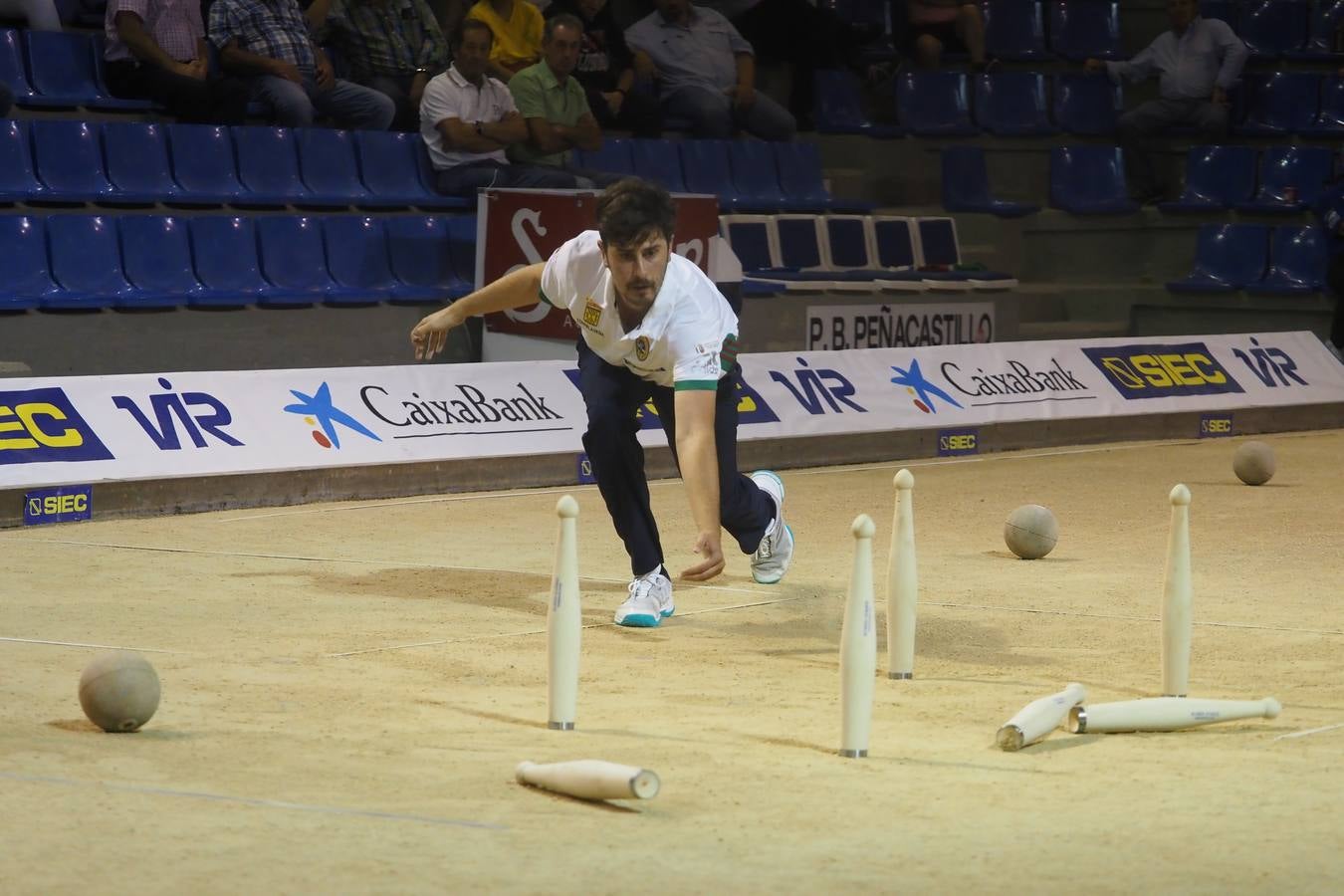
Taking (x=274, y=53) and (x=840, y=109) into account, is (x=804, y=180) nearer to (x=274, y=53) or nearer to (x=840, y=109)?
(x=840, y=109)

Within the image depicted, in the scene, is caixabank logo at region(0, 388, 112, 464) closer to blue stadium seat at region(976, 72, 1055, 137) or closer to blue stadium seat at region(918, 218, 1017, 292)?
blue stadium seat at region(918, 218, 1017, 292)

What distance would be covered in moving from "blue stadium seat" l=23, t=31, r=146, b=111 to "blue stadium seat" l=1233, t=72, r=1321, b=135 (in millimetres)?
12060

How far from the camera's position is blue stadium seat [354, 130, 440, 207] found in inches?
624

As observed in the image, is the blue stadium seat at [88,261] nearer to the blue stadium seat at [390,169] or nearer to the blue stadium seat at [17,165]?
the blue stadium seat at [17,165]

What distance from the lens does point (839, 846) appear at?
480cm

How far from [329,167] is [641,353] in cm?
828

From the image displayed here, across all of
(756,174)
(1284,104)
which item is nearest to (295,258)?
(756,174)

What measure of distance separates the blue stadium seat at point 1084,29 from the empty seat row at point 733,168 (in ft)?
15.1

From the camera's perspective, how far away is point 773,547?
8969mm

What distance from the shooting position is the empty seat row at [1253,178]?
20.6 metres

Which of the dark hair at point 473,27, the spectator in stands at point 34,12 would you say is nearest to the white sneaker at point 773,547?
the dark hair at point 473,27

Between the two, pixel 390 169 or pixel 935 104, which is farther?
pixel 935 104

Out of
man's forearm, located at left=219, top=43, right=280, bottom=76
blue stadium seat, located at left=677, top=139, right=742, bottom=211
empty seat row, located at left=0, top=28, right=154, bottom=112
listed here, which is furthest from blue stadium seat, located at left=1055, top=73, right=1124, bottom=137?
empty seat row, located at left=0, top=28, right=154, bottom=112

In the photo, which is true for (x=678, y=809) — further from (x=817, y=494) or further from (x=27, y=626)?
(x=817, y=494)
